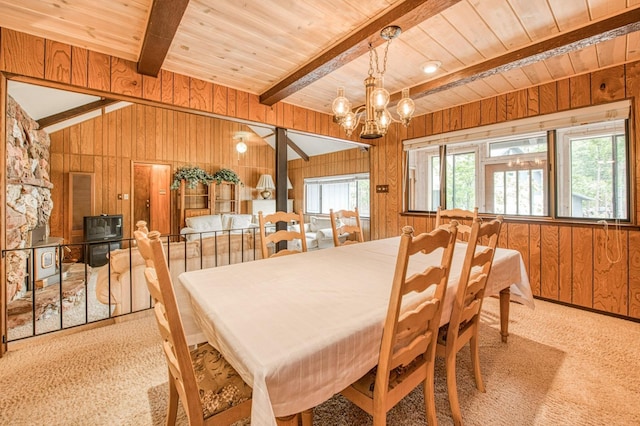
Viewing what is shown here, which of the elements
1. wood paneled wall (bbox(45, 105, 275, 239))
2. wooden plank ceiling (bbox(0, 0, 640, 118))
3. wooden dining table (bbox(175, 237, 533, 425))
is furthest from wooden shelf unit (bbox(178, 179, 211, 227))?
wooden dining table (bbox(175, 237, 533, 425))

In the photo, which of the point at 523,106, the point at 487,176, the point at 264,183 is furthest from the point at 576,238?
the point at 264,183

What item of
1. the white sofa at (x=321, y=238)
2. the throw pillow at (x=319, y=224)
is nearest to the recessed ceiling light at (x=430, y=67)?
the white sofa at (x=321, y=238)

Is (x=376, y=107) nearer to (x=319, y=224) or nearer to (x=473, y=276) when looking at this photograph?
(x=473, y=276)

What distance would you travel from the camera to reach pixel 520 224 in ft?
10.5

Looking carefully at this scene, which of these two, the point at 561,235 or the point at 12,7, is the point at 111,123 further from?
the point at 561,235

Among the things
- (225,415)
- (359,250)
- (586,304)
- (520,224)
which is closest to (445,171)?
(520,224)

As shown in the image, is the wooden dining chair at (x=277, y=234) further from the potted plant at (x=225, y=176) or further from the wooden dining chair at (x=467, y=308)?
the potted plant at (x=225, y=176)

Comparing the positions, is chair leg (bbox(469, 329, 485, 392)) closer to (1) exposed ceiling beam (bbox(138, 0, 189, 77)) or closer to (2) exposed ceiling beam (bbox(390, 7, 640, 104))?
(2) exposed ceiling beam (bbox(390, 7, 640, 104))

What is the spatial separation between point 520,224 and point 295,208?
601cm

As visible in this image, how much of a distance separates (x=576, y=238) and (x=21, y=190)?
6.63 metres

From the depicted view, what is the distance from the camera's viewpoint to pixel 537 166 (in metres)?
3.16

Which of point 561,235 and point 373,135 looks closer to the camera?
point 373,135

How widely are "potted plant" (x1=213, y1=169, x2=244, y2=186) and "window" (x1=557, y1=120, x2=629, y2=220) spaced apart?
6.70 m

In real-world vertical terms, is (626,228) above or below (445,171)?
below
